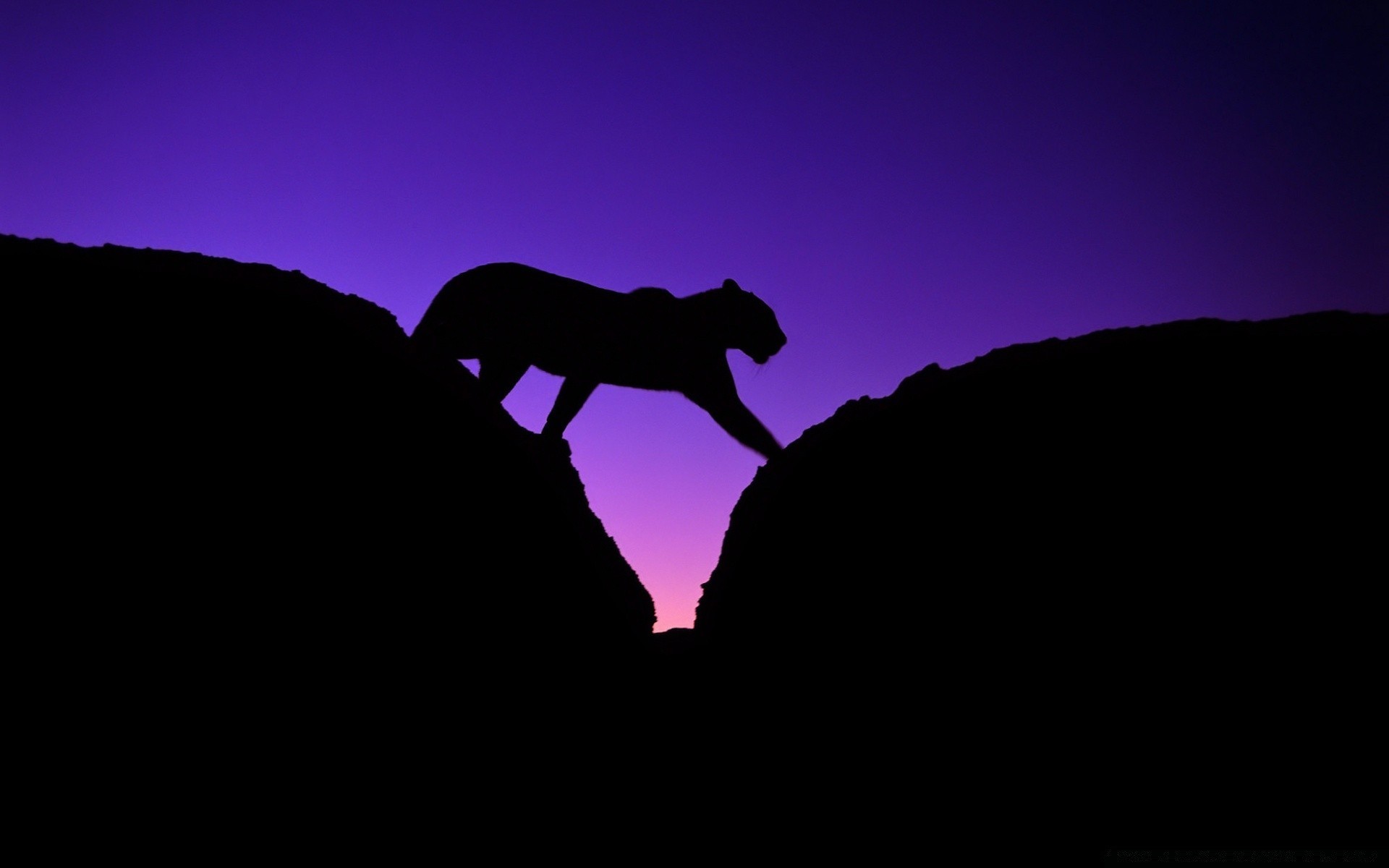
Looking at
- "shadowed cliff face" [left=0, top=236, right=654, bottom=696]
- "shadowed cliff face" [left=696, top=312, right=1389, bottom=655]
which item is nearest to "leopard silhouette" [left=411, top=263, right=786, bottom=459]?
"shadowed cliff face" [left=0, top=236, right=654, bottom=696]

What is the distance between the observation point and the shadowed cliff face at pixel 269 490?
1.65 ft

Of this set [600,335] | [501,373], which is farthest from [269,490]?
[600,335]

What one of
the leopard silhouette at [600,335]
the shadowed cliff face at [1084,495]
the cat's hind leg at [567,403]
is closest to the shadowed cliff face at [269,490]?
the shadowed cliff face at [1084,495]

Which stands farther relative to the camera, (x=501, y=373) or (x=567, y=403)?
(x=567, y=403)

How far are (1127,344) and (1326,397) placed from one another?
0.14 metres

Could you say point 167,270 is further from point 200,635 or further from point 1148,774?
point 1148,774

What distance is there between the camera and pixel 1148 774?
548 mm

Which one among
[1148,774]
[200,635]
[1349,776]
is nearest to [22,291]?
[200,635]

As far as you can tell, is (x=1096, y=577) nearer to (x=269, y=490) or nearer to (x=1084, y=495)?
(x=1084, y=495)

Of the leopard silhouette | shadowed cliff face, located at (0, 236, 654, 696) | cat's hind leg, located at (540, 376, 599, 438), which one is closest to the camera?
shadowed cliff face, located at (0, 236, 654, 696)

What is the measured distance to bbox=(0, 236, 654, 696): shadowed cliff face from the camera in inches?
19.9

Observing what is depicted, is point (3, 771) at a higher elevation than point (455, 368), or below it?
below

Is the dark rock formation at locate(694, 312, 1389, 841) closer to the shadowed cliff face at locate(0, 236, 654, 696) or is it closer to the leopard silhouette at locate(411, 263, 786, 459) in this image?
the shadowed cliff face at locate(0, 236, 654, 696)

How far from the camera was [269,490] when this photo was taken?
54 centimetres
